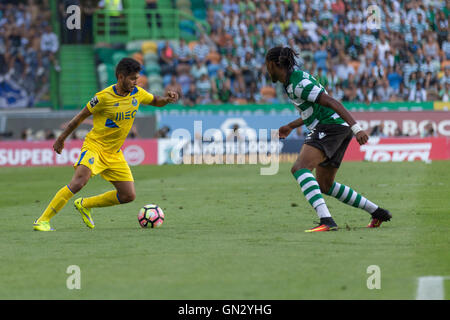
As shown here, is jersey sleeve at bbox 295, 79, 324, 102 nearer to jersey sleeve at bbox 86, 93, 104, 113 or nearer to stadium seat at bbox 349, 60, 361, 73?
jersey sleeve at bbox 86, 93, 104, 113

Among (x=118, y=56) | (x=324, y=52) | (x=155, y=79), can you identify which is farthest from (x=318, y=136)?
(x=118, y=56)

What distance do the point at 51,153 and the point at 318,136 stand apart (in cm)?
2057

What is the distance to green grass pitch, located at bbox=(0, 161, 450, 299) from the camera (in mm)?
6660

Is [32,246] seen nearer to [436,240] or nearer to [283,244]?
[283,244]

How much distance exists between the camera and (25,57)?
3544 cm

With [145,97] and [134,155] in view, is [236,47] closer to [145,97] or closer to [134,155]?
[134,155]

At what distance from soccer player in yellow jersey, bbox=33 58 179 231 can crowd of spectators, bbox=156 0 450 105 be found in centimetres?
1856

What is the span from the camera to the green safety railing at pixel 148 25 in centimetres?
3641

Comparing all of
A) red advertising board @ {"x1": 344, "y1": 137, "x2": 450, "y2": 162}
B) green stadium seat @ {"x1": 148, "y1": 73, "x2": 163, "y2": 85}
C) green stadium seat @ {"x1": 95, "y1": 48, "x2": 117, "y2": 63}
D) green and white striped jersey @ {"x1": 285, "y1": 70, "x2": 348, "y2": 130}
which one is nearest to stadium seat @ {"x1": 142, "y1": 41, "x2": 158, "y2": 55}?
green stadium seat @ {"x1": 95, "y1": 48, "x2": 117, "y2": 63}

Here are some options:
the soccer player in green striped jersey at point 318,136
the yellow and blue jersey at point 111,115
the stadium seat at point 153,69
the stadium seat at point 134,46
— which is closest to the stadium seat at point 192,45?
the stadium seat at point 153,69

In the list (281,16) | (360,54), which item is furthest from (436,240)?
(281,16)

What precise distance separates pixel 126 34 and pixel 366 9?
34.6ft

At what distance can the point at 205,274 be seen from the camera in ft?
23.9

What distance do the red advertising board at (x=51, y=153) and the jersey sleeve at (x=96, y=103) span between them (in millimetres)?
17943
